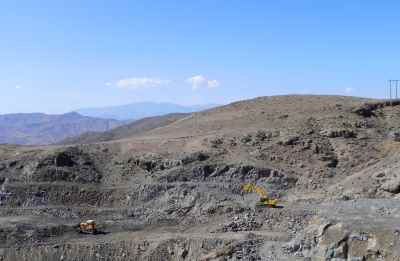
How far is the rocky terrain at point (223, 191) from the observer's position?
2092 cm

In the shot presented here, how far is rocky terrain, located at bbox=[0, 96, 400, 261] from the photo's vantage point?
20922mm

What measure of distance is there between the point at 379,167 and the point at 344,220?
28.9 ft

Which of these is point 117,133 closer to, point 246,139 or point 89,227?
point 246,139

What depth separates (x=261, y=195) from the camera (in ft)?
90.9

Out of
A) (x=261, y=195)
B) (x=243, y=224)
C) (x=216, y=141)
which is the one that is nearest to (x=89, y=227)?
(x=243, y=224)

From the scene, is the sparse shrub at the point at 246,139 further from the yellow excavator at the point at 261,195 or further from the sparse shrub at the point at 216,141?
the yellow excavator at the point at 261,195

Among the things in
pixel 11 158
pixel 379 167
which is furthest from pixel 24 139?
pixel 379 167

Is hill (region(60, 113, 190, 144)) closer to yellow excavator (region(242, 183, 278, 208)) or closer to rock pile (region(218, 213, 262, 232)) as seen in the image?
yellow excavator (region(242, 183, 278, 208))

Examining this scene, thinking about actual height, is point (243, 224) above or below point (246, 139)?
below

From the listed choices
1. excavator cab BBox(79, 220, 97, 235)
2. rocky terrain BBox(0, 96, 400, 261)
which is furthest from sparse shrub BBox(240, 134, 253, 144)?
excavator cab BBox(79, 220, 97, 235)

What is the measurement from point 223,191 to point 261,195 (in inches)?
89.6

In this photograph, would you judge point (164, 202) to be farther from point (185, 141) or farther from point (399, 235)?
point (399, 235)

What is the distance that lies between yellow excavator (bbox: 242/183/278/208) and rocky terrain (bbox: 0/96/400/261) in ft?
1.25

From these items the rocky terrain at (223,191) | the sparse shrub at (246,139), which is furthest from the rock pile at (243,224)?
the sparse shrub at (246,139)
